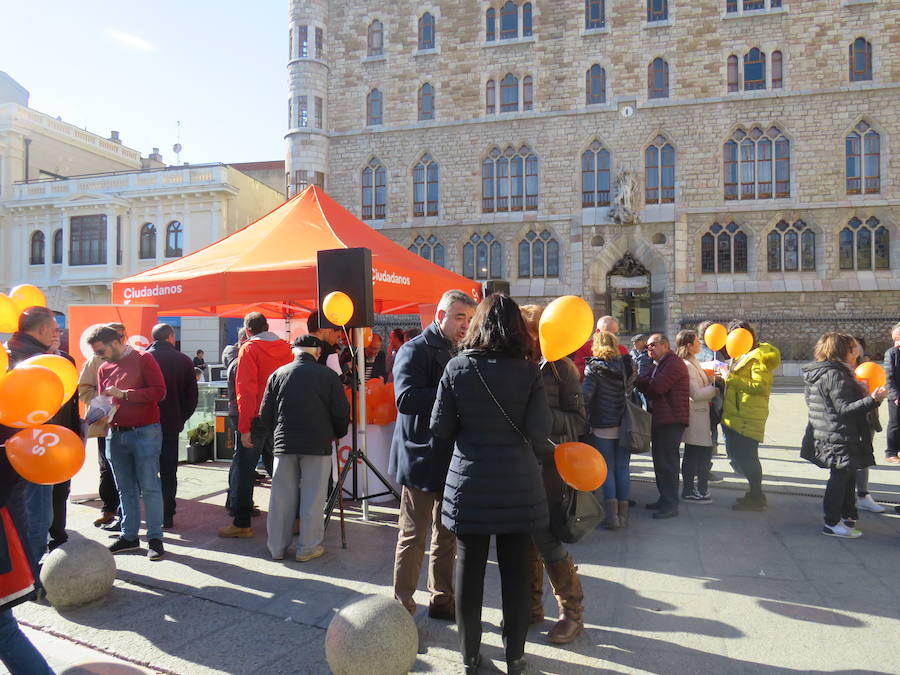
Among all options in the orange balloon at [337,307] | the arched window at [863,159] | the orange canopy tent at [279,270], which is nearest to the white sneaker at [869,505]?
the orange canopy tent at [279,270]

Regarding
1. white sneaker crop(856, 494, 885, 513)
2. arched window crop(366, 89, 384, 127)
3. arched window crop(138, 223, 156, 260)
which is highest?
arched window crop(366, 89, 384, 127)

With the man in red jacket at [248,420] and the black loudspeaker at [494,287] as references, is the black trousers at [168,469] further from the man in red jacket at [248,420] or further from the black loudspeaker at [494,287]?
the black loudspeaker at [494,287]

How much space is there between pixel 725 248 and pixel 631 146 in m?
5.36

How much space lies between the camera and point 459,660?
2924 mm

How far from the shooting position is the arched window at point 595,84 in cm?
2284

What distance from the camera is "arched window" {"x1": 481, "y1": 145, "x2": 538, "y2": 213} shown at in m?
23.6

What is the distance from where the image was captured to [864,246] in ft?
70.1

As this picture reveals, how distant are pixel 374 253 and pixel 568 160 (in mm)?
18539

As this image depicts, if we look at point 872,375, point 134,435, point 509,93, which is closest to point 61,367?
point 134,435

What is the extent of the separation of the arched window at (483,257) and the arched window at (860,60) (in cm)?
1426

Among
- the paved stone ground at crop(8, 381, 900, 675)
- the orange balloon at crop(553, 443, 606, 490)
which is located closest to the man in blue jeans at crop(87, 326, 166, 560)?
the paved stone ground at crop(8, 381, 900, 675)

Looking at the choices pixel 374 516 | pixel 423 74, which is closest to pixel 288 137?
pixel 423 74

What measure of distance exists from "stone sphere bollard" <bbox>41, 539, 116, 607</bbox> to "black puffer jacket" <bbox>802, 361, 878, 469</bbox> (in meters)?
5.24

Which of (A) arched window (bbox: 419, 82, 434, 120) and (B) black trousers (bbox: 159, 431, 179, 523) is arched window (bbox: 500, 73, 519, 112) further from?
(B) black trousers (bbox: 159, 431, 179, 523)
